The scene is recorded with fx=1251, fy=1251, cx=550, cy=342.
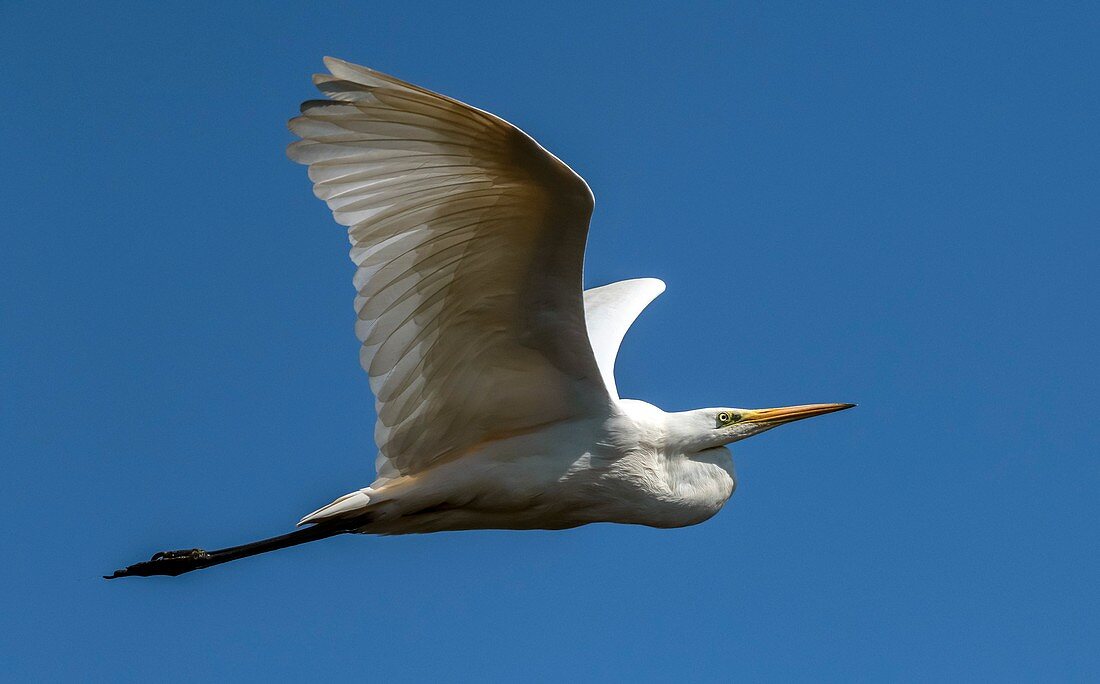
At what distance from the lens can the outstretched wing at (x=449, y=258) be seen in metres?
6.00

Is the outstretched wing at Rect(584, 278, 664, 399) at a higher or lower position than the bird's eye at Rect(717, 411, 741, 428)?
higher

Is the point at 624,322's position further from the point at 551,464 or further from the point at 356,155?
the point at 356,155

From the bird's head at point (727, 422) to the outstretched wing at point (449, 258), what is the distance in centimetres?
72

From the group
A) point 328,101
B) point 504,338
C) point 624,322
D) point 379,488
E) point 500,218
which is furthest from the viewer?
point 624,322

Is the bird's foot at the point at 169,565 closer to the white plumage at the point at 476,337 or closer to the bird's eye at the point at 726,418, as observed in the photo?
the white plumage at the point at 476,337

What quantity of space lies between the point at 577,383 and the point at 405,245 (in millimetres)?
1431

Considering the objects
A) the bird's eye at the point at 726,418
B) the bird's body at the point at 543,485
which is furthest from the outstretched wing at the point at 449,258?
the bird's eye at the point at 726,418

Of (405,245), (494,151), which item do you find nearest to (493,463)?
(405,245)

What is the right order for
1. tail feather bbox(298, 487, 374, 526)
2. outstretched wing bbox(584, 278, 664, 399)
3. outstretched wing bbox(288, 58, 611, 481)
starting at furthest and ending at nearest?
outstretched wing bbox(584, 278, 664, 399)
tail feather bbox(298, 487, 374, 526)
outstretched wing bbox(288, 58, 611, 481)

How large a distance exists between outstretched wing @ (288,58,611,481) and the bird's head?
724 mm

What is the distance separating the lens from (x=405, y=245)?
6375mm

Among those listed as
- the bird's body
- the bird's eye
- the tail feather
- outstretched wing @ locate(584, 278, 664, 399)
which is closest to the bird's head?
the bird's eye

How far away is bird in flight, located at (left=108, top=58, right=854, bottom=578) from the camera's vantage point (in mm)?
6059

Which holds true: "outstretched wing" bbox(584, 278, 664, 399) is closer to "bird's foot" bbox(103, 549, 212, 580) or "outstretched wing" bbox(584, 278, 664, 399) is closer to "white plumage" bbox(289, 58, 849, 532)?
"white plumage" bbox(289, 58, 849, 532)
